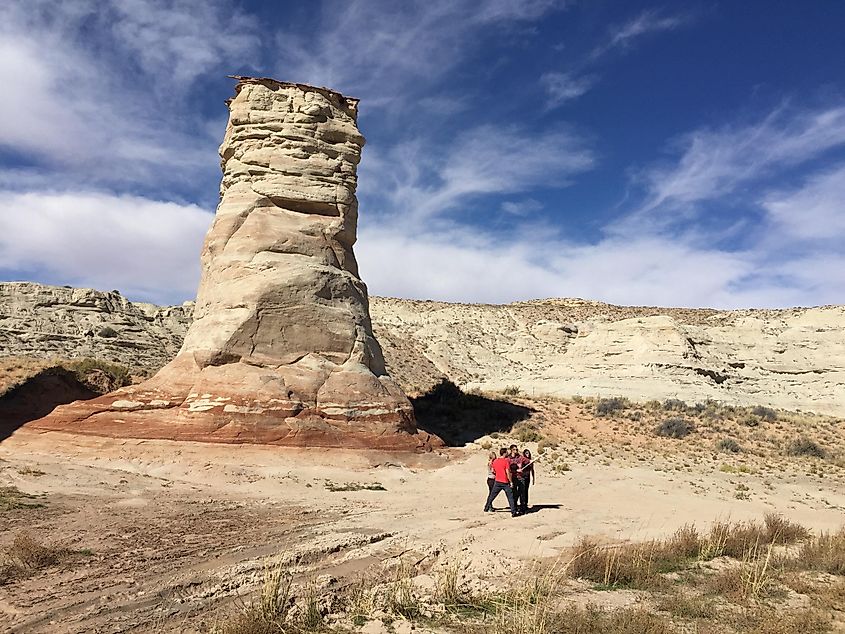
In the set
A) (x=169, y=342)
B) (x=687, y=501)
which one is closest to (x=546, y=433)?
(x=687, y=501)

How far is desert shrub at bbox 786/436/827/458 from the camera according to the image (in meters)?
21.5

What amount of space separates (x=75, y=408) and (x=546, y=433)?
51.1 ft

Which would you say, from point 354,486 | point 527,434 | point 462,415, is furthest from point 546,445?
point 354,486

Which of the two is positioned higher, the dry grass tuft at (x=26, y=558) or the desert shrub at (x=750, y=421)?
the desert shrub at (x=750, y=421)

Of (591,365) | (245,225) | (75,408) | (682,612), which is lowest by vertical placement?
(682,612)

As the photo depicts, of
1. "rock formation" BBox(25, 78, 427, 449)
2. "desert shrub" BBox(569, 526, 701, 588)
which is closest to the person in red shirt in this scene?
"desert shrub" BBox(569, 526, 701, 588)

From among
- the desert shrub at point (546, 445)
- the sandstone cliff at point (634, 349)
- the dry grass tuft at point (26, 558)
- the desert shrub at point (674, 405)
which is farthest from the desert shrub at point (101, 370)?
the desert shrub at point (674, 405)

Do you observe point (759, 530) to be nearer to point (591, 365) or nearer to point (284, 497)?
point (284, 497)

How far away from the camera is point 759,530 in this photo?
31.0 ft

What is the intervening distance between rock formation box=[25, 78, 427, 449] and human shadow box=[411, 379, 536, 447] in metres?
5.08

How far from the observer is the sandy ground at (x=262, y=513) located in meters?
5.91

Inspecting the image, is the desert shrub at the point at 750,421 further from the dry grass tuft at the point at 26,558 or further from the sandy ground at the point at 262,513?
the dry grass tuft at the point at 26,558

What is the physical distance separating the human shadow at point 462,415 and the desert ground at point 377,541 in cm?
368

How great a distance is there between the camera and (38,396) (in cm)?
1855
